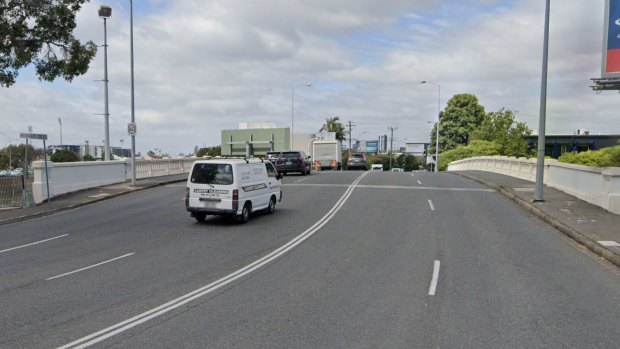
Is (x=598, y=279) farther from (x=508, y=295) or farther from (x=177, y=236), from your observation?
(x=177, y=236)

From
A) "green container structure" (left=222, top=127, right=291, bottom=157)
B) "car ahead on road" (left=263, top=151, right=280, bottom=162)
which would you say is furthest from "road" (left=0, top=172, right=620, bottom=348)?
"green container structure" (left=222, top=127, right=291, bottom=157)

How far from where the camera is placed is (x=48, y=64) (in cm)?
1677

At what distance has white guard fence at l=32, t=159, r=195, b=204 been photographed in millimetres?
20859

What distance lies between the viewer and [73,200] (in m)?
21.2

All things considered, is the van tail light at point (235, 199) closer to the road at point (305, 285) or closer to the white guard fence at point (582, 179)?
the road at point (305, 285)


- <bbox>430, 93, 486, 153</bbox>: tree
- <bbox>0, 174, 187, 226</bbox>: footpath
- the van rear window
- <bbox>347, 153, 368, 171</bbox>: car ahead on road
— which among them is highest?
<bbox>430, 93, 486, 153</bbox>: tree

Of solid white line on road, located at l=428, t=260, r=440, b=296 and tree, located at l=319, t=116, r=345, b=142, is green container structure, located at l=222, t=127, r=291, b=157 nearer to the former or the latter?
tree, located at l=319, t=116, r=345, b=142

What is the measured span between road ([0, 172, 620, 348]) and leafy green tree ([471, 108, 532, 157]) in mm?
40695

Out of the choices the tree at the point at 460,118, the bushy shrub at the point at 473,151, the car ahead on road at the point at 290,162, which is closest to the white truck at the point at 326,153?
the bushy shrub at the point at 473,151

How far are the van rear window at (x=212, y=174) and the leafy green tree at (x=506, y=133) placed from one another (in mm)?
42134

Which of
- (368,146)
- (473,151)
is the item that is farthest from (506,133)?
(368,146)

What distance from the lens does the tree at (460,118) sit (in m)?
81.6

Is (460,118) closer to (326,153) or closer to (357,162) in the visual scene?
(357,162)

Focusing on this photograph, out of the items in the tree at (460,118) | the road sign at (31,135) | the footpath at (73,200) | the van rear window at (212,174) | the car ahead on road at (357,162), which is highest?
the tree at (460,118)
